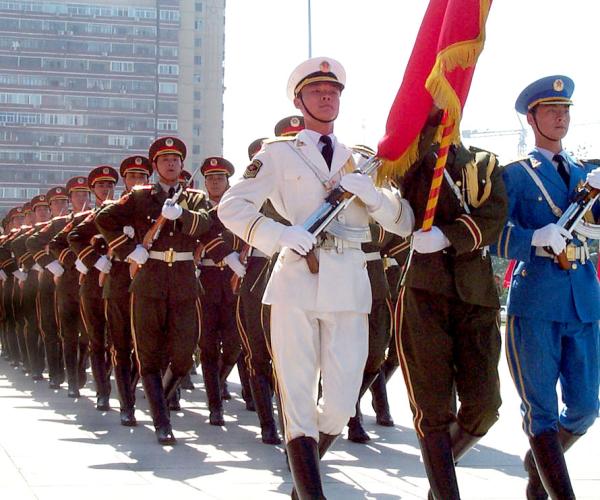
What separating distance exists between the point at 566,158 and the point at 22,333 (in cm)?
1188

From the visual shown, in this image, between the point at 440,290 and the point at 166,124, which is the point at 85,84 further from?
the point at 440,290

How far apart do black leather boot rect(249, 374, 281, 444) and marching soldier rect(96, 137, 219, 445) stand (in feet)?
1.83

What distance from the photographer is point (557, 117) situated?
21.0 feet

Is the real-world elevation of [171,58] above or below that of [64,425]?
above

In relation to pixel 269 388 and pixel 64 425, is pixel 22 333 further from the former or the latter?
pixel 269 388

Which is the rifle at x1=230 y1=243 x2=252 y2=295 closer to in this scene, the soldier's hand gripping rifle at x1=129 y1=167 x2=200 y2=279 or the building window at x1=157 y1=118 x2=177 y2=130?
the soldier's hand gripping rifle at x1=129 y1=167 x2=200 y2=279

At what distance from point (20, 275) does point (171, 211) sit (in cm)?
843

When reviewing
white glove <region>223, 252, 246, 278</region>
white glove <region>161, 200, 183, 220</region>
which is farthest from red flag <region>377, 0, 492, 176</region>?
white glove <region>223, 252, 246, 278</region>

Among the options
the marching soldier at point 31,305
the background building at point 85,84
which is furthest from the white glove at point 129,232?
the background building at point 85,84

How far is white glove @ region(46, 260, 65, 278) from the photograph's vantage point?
13.5 meters

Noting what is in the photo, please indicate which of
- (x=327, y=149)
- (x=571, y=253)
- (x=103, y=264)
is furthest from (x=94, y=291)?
(x=571, y=253)

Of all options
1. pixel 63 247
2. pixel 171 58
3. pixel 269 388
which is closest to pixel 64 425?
pixel 269 388

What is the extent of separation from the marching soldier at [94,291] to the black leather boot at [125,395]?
1017 millimetres

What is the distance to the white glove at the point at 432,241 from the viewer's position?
19.3ft
